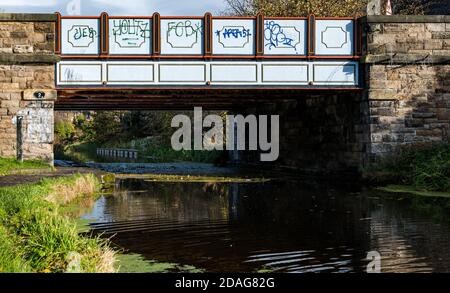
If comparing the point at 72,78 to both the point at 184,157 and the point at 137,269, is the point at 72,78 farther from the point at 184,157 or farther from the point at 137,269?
the point at 184,157

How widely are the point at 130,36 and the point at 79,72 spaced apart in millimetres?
2046

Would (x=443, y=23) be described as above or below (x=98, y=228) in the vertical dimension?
above

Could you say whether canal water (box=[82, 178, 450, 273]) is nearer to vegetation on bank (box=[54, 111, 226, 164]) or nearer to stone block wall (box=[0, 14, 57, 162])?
stone block wall (box=[0, 14, 57, 162])

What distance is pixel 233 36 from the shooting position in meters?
20.6

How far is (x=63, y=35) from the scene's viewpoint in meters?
20.3

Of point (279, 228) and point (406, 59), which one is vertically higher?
point (406, 59)

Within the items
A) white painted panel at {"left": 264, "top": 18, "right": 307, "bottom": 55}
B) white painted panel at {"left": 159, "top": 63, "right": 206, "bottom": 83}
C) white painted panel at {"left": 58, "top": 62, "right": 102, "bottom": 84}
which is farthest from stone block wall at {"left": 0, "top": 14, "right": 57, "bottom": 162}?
white painted panel at {"left": 264, "top": 18, "right": 307, "bottom": 55}

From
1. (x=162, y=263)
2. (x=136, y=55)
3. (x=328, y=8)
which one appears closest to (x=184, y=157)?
(x=328, y=8)

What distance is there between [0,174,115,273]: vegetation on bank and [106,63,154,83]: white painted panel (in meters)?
10.6

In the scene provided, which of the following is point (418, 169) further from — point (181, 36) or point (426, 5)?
point (426, 5)

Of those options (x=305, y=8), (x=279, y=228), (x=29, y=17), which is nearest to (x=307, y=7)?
(x=305, y=8)

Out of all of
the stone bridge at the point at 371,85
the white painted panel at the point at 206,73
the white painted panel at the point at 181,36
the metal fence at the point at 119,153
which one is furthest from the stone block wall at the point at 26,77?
the metal fence at the point at 119,153

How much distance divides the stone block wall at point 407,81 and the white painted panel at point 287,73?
2088 mm

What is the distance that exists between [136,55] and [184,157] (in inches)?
799
